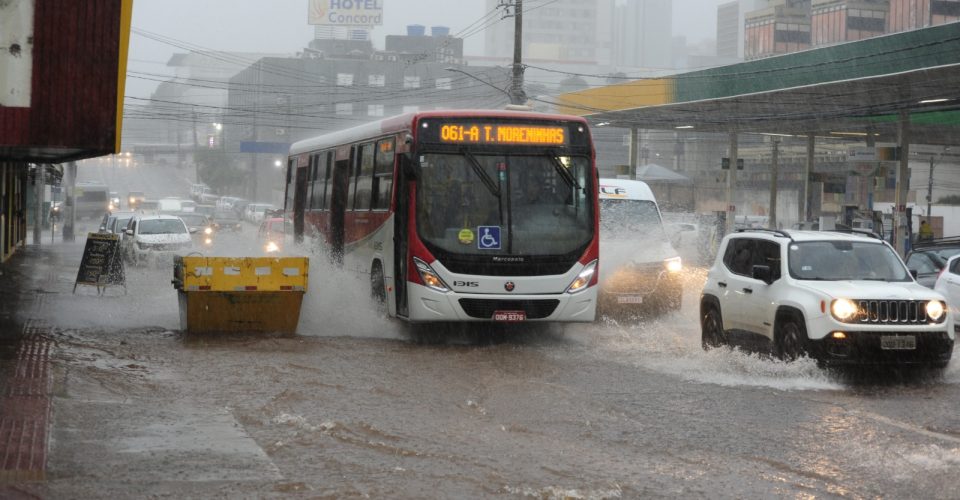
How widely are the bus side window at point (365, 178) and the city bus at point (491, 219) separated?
1316 mm

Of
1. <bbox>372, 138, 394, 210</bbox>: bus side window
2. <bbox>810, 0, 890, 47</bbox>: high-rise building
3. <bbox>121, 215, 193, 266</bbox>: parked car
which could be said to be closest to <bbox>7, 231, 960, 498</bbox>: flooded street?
<bbox>372, 138, 394, 210</bbox>: bus side window

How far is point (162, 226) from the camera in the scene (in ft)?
116

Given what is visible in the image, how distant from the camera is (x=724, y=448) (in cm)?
912

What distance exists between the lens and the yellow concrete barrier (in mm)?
15758

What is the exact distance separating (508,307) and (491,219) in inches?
46.5

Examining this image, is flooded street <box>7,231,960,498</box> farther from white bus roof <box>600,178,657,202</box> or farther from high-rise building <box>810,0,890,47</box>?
high-rise building <box>810,0,890,47</box>

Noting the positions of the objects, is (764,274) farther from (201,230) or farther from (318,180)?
(201,230)

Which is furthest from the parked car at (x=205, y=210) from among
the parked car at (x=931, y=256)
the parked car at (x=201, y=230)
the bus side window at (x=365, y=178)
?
the parked car at (x=931, y=256)

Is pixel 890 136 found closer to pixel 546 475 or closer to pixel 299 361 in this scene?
pixel 299 361

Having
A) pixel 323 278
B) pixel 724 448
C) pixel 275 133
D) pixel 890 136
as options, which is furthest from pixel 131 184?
pixel 724 448

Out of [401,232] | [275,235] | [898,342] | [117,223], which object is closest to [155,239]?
[275,235]

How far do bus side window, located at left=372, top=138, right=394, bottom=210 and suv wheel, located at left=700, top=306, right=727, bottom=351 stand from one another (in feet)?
15.0

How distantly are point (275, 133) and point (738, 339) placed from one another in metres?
98.4

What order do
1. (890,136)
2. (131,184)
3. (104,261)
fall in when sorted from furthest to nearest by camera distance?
1. (131,184)
2. (890,136)
3. (104,261)
